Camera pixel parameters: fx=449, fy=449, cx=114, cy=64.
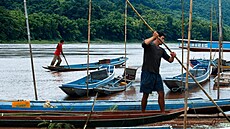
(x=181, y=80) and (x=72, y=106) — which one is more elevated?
(x=72, y=106)

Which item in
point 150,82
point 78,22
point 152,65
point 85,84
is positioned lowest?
point 85,84

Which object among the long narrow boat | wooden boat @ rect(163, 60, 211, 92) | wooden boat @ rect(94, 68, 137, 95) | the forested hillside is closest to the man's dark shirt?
the long narrow boat

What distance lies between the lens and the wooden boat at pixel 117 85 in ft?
43.3

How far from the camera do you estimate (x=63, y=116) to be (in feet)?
26.7

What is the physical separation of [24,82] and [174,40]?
60.0 metres

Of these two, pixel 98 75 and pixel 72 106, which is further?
pixel 98 75

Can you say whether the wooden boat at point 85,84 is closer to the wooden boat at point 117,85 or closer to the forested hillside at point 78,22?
the wooden boat at point 117,85

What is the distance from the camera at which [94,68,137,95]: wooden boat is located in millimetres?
13197

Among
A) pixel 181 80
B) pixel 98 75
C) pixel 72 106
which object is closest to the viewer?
pixel 72 106

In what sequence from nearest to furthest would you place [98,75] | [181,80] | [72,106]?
1. [72,106]
2. [181,80]
3. [98,75]

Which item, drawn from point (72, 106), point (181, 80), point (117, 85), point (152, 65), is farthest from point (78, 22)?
point (152, 65)

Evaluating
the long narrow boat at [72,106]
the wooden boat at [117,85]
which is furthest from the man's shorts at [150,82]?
the wooden boat at [117,85]

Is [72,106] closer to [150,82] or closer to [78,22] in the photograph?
[150,82]

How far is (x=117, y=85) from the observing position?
14.6m
